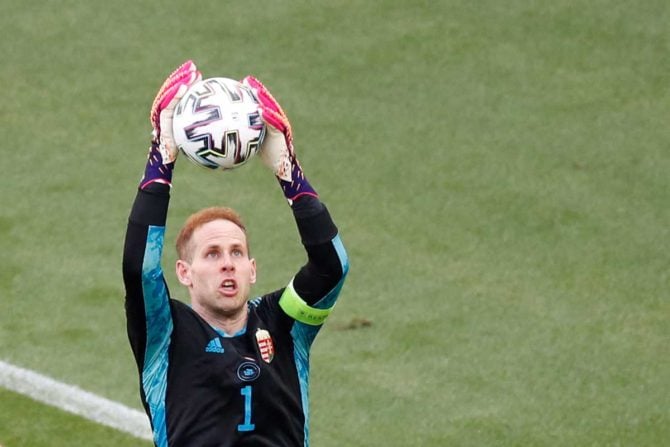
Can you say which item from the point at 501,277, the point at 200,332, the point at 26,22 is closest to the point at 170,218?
the point at 501,277

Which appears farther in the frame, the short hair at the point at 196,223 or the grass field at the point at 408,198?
the grass field at the point at 408,198

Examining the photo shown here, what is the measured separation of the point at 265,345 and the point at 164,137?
36.0 inches

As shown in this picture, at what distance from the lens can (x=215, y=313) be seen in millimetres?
5941

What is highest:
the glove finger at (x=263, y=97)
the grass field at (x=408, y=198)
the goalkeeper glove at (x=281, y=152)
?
the glove finger at (x=263, y=97)

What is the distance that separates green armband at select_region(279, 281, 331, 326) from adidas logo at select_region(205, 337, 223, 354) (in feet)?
1.11

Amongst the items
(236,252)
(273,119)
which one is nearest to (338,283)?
(236,252)

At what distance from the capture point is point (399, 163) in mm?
10477

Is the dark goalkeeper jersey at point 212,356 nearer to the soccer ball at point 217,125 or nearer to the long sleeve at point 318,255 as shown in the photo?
the long sleeve at point 318,255

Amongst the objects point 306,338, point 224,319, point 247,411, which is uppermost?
point 224,319

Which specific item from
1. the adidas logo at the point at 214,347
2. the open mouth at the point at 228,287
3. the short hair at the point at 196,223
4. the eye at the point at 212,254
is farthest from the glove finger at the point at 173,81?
the adidas logo at the point at 214,347

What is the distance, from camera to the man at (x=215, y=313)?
571 cm

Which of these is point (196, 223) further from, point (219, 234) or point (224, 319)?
point (224, 319)

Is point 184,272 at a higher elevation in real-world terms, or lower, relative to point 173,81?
lower

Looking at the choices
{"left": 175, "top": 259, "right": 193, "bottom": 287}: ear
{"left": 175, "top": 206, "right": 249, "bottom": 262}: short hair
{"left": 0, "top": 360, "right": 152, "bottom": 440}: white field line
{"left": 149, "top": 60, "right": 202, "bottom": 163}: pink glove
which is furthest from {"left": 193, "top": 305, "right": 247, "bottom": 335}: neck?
{"left": 0, "top": 360, "right": 152, "bottom": 440}: white field line
